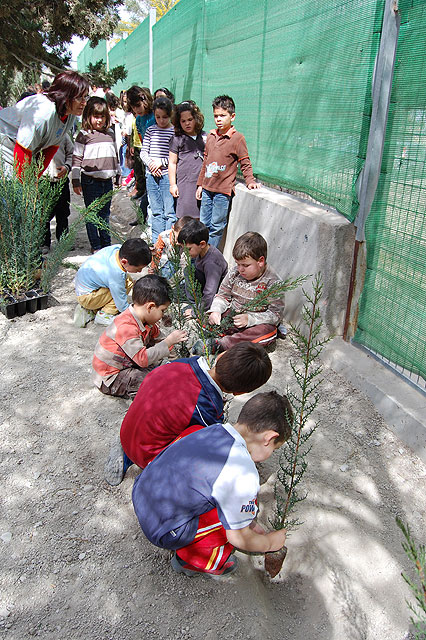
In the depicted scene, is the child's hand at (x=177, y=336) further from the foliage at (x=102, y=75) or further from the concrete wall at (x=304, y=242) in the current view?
the foliage at (x=102, y=75)

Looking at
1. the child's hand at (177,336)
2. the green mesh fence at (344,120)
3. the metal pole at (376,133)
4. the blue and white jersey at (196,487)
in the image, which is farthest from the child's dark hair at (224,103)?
the blue and white jersey at (196,487)

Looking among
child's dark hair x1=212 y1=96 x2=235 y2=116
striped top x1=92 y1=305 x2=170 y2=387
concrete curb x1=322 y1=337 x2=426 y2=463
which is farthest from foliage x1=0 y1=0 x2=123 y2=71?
concrete curb x1=322 y1=337 x2=426 y2=463

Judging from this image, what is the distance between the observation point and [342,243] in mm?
3275

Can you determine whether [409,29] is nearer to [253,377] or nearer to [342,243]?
[342,243]

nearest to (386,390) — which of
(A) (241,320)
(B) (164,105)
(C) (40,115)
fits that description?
(A) (241,320)

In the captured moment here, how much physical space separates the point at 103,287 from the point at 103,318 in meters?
0.23

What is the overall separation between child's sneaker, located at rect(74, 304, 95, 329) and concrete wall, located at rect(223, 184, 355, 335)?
144 centimetres

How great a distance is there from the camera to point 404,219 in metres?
2.78

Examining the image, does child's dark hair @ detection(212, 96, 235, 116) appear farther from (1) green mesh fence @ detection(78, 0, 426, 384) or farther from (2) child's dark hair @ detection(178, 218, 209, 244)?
(2) child's dark hair @ detection(178, 218, 209, 244)

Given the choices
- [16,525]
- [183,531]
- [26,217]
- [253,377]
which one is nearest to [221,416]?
[253,377]

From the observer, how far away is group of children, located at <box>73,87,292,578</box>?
1.74 meters

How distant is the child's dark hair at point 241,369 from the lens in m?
2.08

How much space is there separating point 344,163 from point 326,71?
0.71 m

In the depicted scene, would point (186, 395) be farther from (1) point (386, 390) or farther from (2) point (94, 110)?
(2) point (94, 110)
